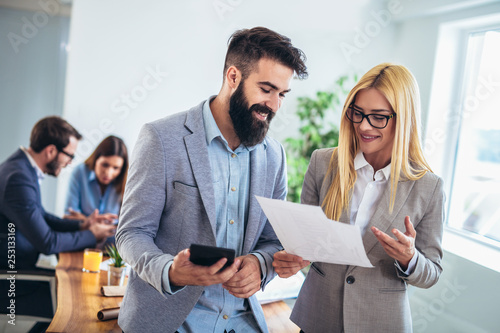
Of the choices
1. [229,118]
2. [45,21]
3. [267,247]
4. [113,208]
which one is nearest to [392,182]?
[267,247]

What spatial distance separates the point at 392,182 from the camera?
5.23 ft

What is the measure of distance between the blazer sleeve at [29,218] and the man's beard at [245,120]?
Answer: 70.1 inches

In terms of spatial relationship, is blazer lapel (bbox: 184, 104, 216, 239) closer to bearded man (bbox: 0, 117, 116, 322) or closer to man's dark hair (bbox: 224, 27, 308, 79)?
man's dark hair (bbox: 224, 27, 308, 79)

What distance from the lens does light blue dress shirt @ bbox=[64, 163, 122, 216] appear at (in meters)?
3.53

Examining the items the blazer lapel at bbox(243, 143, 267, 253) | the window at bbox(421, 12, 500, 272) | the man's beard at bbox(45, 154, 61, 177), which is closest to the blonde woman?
the blazer lapel at bbox(243, 143, 267, 253)

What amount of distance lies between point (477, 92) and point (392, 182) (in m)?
2.38

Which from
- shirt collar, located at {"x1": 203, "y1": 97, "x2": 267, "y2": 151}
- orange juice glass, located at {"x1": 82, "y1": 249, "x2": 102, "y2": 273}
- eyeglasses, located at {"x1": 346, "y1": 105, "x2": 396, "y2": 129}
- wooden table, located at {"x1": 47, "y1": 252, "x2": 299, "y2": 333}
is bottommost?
wooden table, located at {"x1": 47, "y1": 252, "x2": 299, "y2": 333}

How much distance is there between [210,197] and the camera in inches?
56.1

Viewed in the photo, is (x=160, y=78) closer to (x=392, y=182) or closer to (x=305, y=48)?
(x=305, y=48)

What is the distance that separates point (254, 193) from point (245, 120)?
256 millimetres

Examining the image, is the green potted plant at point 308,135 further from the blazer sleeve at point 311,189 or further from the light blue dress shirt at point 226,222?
the light blue dress shirt at point 226,222

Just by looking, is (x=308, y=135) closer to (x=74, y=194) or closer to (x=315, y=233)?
Result: (x=74, y=194)

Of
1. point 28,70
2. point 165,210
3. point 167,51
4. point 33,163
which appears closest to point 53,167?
point 33,163

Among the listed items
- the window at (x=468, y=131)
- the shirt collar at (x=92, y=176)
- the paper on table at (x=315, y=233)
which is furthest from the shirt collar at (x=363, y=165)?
the shirt collar at (x=92, y=176)
